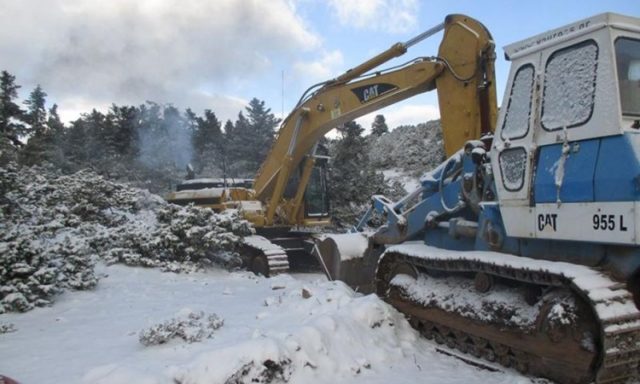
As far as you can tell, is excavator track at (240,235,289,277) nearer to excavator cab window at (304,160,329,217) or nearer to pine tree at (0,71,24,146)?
excavator cab window at (304,160,329,217)

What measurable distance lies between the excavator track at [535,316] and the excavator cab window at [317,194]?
310 inches

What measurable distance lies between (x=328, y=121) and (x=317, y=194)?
3.37 metres

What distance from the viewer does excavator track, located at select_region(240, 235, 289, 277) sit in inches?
454

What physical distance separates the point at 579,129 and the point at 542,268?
3.98 ft

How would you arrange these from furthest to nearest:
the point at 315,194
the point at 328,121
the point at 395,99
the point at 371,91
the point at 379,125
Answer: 1. the point at 379,125
2. the point at 315,194
3. the point at 328,121
4. the point at 371,91
5. the point at 395,99

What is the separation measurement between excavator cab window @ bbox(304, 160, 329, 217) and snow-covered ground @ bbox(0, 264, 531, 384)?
6.30 m

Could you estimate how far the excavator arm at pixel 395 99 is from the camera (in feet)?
24.5

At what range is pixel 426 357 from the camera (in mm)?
5477

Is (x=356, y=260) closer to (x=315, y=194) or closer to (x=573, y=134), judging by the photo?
(x=573, y=134)

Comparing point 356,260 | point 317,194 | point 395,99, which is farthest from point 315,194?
point 356,260

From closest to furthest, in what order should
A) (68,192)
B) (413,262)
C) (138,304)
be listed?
(413,262), (138,304), (68,192)

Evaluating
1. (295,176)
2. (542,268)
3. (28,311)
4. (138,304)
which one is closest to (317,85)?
(295,176)

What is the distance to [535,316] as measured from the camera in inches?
184

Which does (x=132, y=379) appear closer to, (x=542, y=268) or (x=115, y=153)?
(x=542, y=268)
